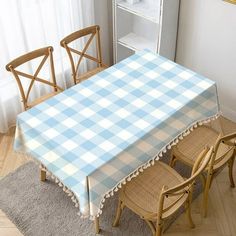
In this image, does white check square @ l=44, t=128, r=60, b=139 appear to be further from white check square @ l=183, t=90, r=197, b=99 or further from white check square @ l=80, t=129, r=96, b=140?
white check square @ l=183, t=90, r=197, b=99

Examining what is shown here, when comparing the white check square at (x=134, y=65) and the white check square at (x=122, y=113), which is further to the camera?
the white check square at (x=134, y=65)

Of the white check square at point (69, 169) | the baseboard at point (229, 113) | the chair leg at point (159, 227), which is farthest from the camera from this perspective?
the baseboard at point (229, 113)

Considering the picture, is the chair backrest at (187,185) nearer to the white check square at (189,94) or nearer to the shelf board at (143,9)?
the white check square at (189,94)

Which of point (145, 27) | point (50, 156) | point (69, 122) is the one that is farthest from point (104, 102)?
point (145, 27)

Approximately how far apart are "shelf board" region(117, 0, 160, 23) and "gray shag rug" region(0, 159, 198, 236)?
5.14ft

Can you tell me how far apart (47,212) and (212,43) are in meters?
1.95

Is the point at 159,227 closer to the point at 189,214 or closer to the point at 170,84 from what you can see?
the point at 189,214

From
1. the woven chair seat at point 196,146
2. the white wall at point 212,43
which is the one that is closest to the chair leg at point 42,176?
the woven chair seat at point 196,146

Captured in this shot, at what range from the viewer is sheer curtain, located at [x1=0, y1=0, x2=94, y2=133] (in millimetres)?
3262

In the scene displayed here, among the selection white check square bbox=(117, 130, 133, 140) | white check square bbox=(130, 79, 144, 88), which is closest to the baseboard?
white check square bbox=(130, 79, 144, 88)

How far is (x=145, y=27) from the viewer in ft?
12.7

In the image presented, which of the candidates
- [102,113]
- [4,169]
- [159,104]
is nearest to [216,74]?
[159,104]

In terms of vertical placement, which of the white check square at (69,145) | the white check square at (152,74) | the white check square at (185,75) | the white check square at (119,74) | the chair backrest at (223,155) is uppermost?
the white check square at (185,75)

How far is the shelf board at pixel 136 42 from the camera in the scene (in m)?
3.79
